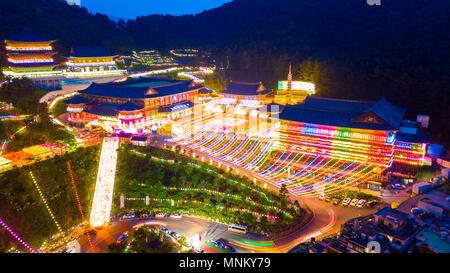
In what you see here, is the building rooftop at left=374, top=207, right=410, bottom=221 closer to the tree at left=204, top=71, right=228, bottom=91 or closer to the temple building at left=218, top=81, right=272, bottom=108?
the temple building at left=218, top=81, right=272, bottom=108

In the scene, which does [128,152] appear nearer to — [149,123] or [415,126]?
[149,123]

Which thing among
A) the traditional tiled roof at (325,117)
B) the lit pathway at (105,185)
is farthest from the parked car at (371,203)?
the lit pathway at (105,185)

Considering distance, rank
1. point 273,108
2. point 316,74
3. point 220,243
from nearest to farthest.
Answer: point 220,243
point 273,108
point 316,74

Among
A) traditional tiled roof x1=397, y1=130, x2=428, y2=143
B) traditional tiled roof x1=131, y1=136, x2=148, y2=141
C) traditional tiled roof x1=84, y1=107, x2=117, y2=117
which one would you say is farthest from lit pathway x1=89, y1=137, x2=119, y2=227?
traditional tiled roof x1=397, y1=130, x2=428, y2=143

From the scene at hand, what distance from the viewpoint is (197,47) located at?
5756 cm

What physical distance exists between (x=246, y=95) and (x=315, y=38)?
1910 centimetres

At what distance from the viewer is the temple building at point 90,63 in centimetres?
3647

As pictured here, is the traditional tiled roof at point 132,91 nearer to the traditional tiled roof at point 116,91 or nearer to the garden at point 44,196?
the traditional tiled roof at point 116,91

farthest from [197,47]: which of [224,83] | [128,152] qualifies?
[128,152]

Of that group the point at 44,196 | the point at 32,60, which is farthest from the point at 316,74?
the point at 32,60

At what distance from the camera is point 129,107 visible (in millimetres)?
27109

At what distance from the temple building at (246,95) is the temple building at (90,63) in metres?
14.7

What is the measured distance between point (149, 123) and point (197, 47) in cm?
3247

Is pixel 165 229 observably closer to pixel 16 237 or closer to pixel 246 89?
pixel 16 237
